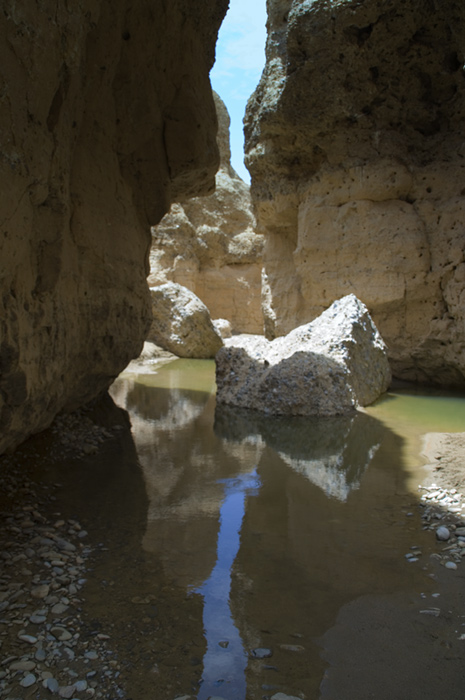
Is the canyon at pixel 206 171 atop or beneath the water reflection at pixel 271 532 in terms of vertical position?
atop

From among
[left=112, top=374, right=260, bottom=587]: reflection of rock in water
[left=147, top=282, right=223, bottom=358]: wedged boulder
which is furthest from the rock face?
[left=147, top=282, right=223, bottom=358]: wedged boulder

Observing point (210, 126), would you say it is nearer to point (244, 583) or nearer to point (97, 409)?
point (97, 409)

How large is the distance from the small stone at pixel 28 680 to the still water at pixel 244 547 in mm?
327

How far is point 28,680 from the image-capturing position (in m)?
1.87

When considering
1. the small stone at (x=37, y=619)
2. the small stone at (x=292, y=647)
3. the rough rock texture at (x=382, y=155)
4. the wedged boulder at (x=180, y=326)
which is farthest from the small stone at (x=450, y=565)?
the wedged boulder at (x=180, y=326)

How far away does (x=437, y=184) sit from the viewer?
9.23 metres

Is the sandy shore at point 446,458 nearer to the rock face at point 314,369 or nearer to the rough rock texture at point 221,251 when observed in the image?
the rock face at point 314,369

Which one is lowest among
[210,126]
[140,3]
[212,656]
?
[212,656]

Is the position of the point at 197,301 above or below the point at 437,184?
below

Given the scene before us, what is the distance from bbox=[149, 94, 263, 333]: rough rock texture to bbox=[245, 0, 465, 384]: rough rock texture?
9.99 metres

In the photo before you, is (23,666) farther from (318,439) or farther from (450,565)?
(318,439)

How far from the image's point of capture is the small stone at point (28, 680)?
6.07 ft

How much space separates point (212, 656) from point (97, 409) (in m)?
4.60

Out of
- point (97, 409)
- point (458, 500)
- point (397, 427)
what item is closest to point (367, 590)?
point (458, 500)
